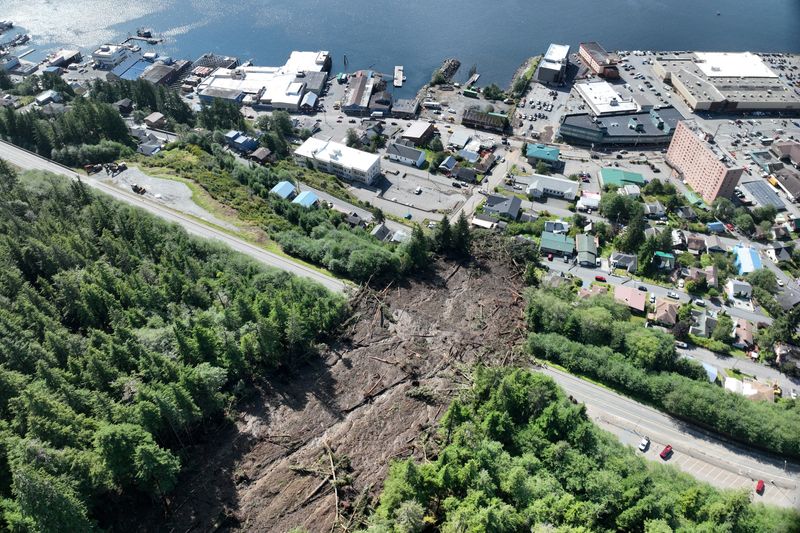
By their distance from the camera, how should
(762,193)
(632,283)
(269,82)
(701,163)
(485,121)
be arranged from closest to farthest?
(632,283) → (762,193) → (701,163) → (485,121) → (269,82)

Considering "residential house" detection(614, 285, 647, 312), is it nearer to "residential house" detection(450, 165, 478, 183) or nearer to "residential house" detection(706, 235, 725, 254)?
"residential house" detection(706, 235, 725, 254)

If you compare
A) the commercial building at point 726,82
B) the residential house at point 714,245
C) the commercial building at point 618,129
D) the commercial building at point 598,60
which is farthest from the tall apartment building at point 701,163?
the commercial building at point 598,60

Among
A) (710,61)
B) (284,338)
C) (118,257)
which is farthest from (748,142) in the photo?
(118,257)

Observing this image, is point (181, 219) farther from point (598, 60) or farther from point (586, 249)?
point (598, 60)

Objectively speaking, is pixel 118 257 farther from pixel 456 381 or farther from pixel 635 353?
pixel 635 353

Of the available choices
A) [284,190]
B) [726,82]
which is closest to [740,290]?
[284,190]

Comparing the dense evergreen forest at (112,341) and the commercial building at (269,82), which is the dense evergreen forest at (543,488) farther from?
the commercial building at (269,82)
